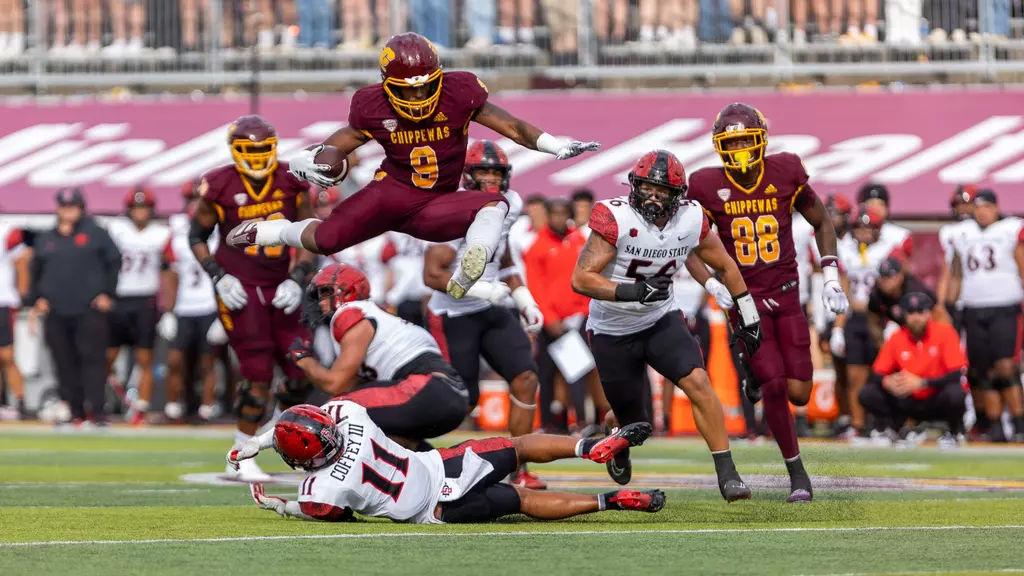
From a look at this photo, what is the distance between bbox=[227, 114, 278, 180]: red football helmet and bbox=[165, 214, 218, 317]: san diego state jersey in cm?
530

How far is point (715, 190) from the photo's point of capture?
350 inches

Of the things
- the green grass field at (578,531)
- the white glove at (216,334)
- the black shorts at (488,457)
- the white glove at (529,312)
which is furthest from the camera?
the white glove at (216,334)

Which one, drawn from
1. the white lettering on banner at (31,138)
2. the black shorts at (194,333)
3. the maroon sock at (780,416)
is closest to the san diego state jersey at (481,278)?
the maroon sock at (780,416)

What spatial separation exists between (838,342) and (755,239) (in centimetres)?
558

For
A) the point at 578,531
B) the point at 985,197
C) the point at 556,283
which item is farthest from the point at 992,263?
the point at 578,531

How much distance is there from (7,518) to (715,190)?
387cm

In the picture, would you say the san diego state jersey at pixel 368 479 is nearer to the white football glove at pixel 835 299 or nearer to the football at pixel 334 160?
the football at pixel 334 160

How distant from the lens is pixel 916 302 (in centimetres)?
1370

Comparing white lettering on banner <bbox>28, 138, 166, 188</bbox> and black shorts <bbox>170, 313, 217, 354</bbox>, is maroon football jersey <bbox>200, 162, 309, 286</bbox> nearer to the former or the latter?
black shorts <bbox>170, 313, 217, 354</bbox>

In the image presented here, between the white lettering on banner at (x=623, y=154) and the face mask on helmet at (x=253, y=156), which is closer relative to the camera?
the face mask on helmet at (x=253, y=156)

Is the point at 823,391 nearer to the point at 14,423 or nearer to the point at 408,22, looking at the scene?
the point at 408,22

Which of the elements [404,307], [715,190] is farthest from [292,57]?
[715,190]

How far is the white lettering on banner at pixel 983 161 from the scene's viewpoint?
15625 millimetres

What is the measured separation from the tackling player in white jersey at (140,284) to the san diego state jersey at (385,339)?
25.0ft
